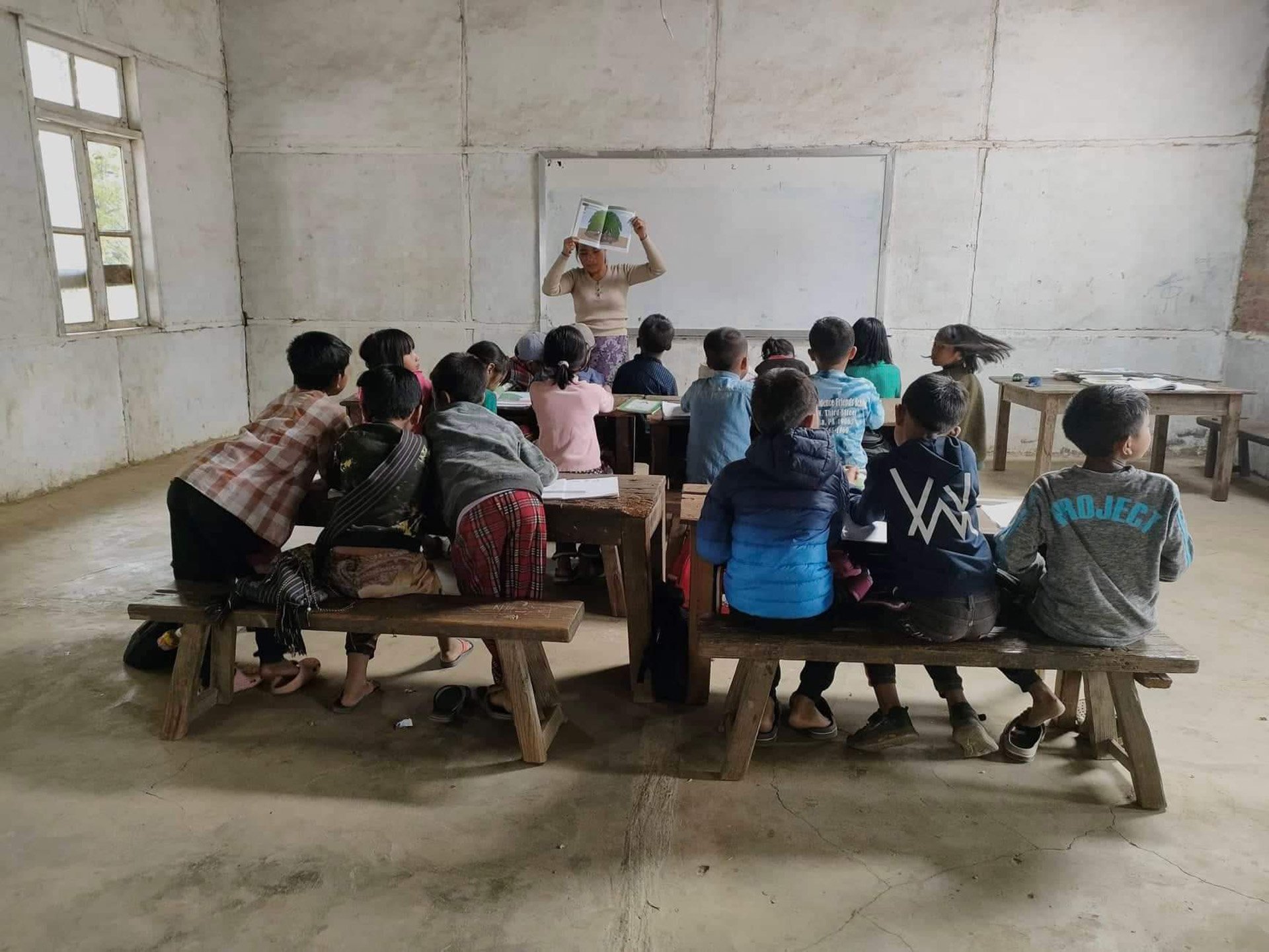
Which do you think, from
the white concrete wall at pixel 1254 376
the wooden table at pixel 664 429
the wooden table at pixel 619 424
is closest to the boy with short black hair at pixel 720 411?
the wooden table at pixel 664 429

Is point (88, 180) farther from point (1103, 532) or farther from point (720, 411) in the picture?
point (1103, 532)

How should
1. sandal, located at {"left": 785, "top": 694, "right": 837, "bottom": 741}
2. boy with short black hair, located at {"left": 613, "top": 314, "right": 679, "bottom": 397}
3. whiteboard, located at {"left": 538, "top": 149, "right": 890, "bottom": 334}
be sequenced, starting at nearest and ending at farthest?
sandal, located at {"left": 785, "top": 694, "right": 837, "bottom": 741}
boy with short black hair, located at {"left": 613, "top": 314, "right": 679, "bottom": 397}
whiteboard, located at {"left": 538, "top": 149, "right": 890, "bottom": 334}

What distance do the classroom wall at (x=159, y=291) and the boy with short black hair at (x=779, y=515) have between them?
456cm

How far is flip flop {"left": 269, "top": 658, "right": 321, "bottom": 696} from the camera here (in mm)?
2738

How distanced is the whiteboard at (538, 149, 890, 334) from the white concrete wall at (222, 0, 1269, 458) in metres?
0.11

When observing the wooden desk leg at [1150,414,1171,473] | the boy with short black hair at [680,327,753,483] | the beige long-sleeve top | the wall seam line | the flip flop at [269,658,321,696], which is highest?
the wall seam line

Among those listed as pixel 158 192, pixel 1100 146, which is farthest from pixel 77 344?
pixel 1100 146

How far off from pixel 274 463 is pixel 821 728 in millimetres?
1778

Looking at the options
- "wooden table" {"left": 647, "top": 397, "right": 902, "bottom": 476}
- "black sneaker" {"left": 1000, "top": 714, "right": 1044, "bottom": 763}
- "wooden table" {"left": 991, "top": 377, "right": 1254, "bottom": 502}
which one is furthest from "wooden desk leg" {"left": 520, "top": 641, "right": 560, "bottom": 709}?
"wooden table" {"left": 991, "top": 377, "right": 1254, "bottom": 502}

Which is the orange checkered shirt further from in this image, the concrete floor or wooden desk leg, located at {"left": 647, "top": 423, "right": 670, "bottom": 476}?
wooden desk leg, located at {"left": 647, "top": 423, "right": 670, "bottom": 476}

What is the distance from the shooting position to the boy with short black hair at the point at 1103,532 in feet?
6.56

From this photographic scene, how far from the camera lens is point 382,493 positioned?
2.40 m

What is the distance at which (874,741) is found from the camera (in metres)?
2.39

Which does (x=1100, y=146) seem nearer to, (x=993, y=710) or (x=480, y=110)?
(x=480, y=110)
